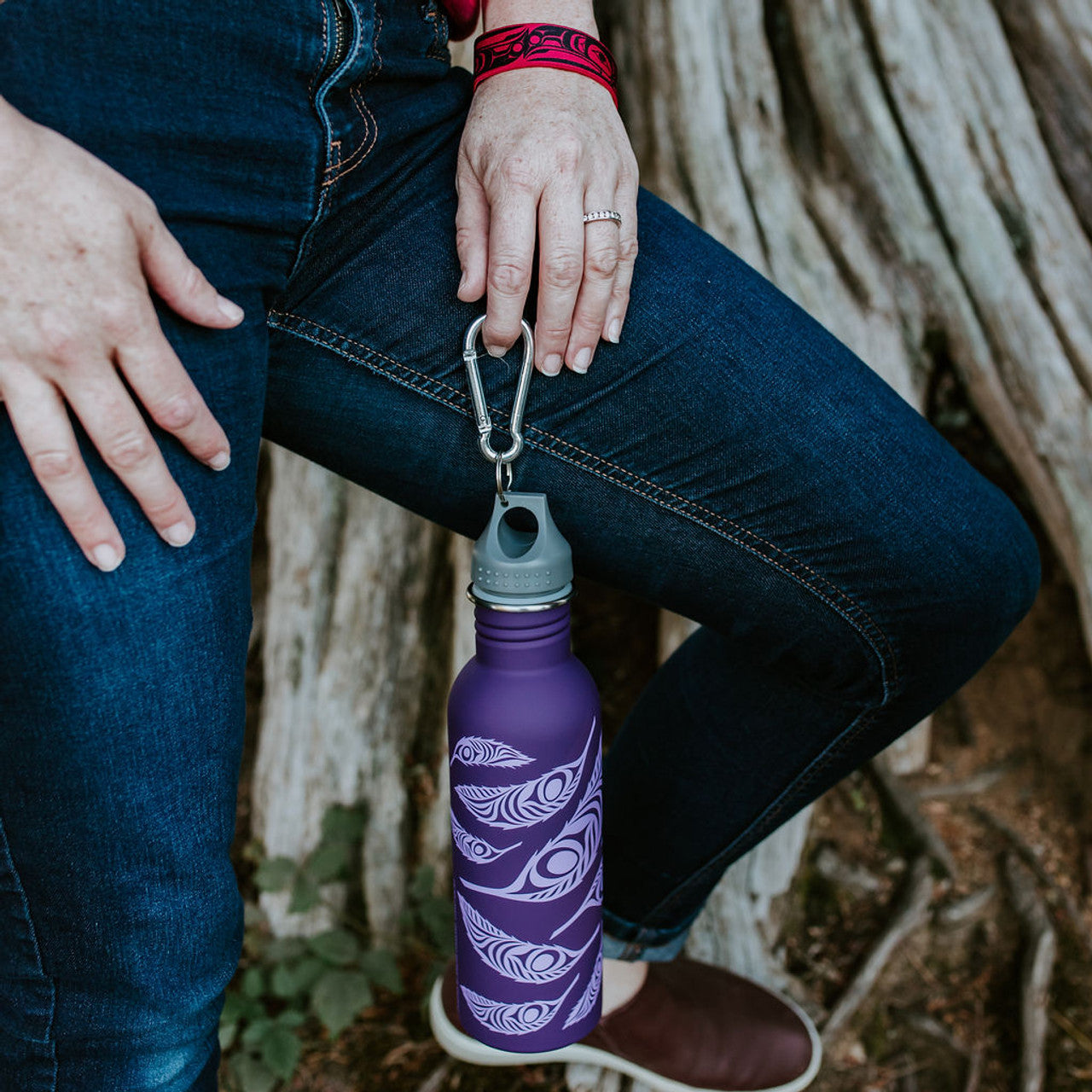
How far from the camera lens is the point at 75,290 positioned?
2.32 feet

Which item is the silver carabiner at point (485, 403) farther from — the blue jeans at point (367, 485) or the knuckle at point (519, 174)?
the knuckle at point (519, 174)

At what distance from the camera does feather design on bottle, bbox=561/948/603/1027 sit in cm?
106

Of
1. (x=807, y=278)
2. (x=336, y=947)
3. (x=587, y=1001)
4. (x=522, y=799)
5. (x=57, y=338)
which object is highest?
(x=57, y=338)

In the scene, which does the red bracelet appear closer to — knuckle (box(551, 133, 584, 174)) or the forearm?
the forearm

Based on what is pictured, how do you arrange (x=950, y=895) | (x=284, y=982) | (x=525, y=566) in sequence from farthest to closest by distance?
(x=950, y=895)
(x=284, y=982)
(x=525, y=566)

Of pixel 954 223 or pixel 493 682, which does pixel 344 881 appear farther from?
pixel 954 223

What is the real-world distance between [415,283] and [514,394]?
145 mm

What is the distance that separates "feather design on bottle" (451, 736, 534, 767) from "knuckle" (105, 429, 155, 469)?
1.35 ft

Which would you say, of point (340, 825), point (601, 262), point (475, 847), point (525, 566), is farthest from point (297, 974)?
point (601, 262)

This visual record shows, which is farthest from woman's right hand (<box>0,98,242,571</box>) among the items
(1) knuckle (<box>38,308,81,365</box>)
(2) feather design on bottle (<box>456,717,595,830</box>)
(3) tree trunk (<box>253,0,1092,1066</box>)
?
(3) tree trunk (<box>253,0,1092,1066</box>)

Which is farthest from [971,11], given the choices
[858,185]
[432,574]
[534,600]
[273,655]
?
[273,655]

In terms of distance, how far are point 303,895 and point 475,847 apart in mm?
978

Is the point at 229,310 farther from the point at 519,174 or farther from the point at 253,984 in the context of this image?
the point at 253,984

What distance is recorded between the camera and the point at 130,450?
0.74 meters
